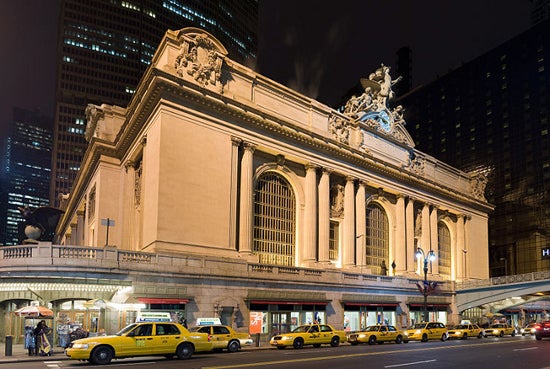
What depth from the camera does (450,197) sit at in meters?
74.6

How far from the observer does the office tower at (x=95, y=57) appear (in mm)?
136625

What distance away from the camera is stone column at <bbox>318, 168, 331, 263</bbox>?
5172cm

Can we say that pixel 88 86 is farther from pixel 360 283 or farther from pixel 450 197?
pixel 360 283

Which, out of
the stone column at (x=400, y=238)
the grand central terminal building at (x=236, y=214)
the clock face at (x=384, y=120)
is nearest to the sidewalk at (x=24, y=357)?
the grand central terminal building at (x=236, y=214)

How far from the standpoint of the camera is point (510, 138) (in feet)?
422

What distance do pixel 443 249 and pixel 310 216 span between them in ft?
102

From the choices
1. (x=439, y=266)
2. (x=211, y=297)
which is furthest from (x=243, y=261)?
(x=439, y=266)

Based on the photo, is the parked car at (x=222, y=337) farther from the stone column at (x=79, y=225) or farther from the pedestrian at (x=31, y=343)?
the stone column at (x=79, y=225)

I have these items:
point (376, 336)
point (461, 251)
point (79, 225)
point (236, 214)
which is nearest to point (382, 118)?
point (461, 251)

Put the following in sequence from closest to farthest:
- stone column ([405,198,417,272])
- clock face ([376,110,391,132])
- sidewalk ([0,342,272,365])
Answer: sidewalk ([0,342,272,365]) → stone column ([405,198,417,272]) → clock face ([376,110,391,132])

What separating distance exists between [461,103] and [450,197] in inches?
3147

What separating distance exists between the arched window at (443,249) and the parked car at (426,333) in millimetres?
Result: 31629

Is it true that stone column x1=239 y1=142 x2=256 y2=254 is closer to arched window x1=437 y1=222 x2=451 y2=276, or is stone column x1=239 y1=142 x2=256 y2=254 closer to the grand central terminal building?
the grand central terminal building

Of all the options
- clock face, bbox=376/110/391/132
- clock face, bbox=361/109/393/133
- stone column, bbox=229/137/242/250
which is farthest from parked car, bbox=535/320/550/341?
clock face, bbox=376/110/391/132
